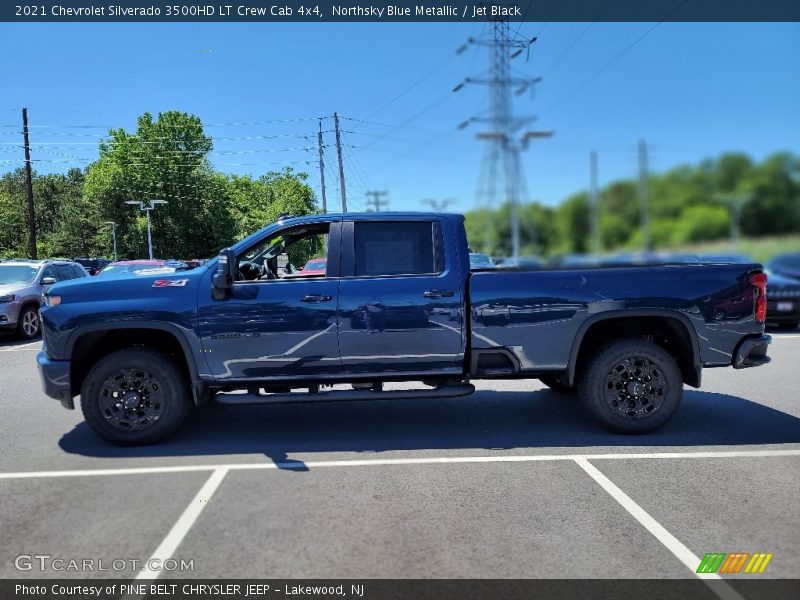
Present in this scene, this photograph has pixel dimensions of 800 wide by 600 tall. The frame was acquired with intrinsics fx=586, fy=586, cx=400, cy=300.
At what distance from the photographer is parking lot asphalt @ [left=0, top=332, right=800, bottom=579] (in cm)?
315

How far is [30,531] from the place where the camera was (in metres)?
3.53

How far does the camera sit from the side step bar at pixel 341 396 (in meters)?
5.00

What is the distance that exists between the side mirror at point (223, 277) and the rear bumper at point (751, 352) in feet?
14.6

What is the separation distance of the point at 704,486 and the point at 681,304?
164 centimetres

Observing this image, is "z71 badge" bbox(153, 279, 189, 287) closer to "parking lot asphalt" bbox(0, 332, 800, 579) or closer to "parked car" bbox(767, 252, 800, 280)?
"parking lot asphalt" bbox(0, 332, 800, 579)

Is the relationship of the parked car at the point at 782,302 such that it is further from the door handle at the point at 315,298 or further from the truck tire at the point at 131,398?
the truck tire at the point at 131,398

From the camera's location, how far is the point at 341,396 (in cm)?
505

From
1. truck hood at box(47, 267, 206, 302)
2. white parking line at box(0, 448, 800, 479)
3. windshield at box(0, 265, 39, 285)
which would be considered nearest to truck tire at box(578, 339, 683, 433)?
white parking line at box(0, 448, 800, 479)

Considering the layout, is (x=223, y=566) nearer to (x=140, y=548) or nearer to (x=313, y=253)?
(x=140, y=548)

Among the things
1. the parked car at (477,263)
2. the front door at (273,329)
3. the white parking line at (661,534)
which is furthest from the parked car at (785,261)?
the front door at (273,329)

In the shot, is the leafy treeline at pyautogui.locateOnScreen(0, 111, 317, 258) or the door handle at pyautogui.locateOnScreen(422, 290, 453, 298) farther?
the leafy treeline at pyautogui.locateOnScreen(0, 111, 317, 258)

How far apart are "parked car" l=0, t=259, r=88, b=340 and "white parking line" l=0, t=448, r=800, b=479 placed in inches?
350

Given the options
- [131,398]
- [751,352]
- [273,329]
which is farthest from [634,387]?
[131,398]

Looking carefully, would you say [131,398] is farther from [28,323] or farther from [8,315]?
[28,323]
